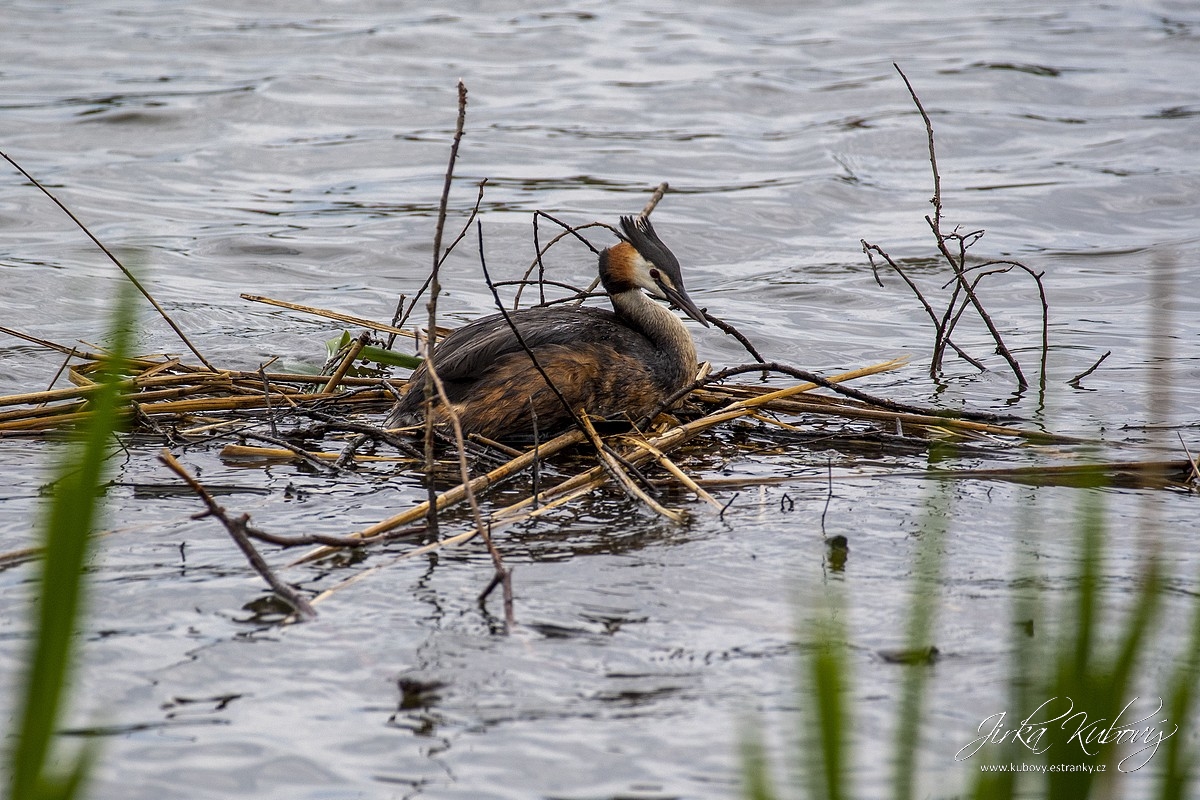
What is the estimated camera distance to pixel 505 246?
30.8 feet

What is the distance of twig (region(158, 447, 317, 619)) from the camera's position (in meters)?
3.01

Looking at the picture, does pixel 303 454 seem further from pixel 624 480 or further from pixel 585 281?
pixel 585 281

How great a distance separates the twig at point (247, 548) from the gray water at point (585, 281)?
61mm

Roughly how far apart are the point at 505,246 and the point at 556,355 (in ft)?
14.9

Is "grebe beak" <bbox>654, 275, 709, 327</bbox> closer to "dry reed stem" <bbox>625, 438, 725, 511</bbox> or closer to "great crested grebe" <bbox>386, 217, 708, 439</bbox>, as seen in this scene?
"great crested grebe" <bbox>386, 217, 708, 439</bbox>

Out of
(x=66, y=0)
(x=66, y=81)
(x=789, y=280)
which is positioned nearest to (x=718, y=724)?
(x=789, y=280)

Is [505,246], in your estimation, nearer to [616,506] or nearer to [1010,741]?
[616,506]

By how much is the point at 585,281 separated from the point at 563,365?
415 centimetres

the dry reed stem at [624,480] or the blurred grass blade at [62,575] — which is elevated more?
the blurred grass blade at [62,575]

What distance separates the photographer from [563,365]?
4941 mm

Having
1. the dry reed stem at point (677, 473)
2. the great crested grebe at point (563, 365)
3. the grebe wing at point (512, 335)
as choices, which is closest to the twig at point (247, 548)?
the dry reed stem at point (677, 473)

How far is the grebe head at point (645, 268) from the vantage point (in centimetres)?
551

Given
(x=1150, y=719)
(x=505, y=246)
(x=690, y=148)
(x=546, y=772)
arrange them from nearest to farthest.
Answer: (x=546, y=772)
(x=1150, y=719)
(x=505, y=246)
(x=690, y=148)

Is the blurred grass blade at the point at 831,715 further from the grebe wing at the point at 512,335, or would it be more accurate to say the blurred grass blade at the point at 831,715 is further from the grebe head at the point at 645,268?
the grebe head at the point at 645,268
